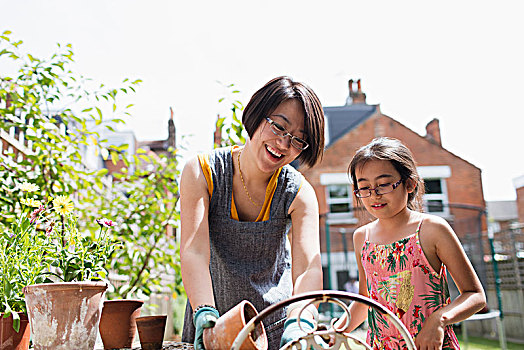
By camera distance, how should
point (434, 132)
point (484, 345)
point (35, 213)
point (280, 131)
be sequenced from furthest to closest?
point (434, 132) < point (484, 345) < point (35, 213) < point (280, 131)

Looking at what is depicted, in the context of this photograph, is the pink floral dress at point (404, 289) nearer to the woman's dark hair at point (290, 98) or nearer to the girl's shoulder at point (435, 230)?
the girl's shoulder at point (435, 230)

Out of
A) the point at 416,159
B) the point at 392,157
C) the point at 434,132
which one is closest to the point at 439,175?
the point at 416,159

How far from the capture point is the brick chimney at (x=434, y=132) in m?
13.7

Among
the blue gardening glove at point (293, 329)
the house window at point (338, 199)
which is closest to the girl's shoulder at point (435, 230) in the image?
the blue gardening glove at point (293, 329)

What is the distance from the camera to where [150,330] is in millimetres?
1188

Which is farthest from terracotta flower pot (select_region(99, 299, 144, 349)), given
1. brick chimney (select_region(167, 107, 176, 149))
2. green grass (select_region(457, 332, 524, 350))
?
brick chimney (select_region(167, 107, 176, 149))

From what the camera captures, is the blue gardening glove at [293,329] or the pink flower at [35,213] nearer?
the blue gardening glove at [293,329]

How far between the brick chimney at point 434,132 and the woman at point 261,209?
13.3 metres

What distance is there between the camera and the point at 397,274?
1381mm

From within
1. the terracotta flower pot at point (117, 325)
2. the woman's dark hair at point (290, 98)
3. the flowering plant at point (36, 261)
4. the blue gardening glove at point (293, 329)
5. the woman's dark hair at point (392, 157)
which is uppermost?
the woman's dark hair at point (290, 98)

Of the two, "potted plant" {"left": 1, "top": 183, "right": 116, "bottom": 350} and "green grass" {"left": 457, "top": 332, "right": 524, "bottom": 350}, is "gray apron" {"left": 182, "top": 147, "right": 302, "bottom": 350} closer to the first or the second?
"potted plant" {"left": 1, "top": 183, "right": 116, "bottom": 350}

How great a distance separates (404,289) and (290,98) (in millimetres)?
672

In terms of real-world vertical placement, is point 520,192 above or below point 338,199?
above

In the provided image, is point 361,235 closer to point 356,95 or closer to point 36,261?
point 36,261
